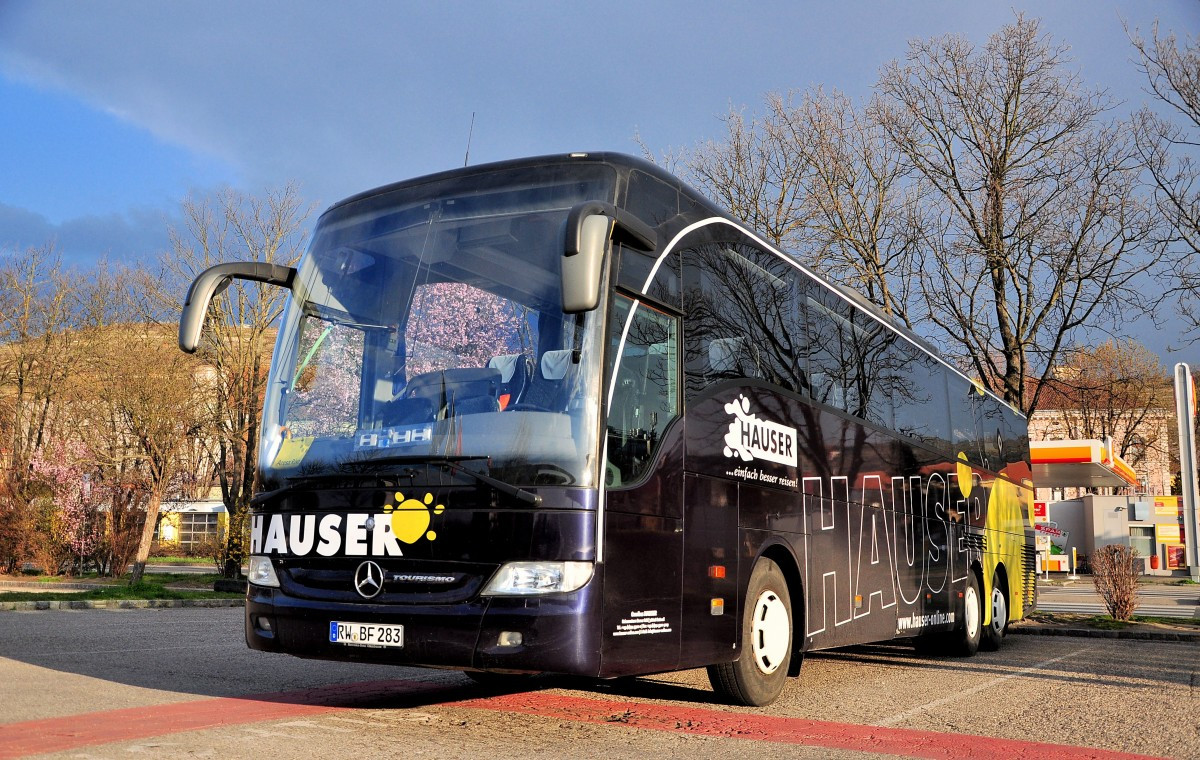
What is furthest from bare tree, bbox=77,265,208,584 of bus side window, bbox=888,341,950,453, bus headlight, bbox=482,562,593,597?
bus headlight, bbox=482,562,593,597

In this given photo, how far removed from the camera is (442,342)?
6.52m

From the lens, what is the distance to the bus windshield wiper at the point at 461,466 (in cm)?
602

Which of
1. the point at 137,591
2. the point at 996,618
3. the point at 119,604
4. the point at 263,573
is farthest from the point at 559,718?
the point at 137,591

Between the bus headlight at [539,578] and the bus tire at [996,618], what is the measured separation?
1012 cm

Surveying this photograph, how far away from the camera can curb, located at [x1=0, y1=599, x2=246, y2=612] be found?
1966 cm

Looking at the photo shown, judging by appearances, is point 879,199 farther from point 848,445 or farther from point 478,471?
point 478,471

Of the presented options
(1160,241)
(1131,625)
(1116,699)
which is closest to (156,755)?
(1116,699)

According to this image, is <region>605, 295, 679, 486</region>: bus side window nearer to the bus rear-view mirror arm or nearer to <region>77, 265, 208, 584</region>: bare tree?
the bus rear-view mirror arm

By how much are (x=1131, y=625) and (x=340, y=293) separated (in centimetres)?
1642

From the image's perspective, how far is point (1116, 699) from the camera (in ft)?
29.2

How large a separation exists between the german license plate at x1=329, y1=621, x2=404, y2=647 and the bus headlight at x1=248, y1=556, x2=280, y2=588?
1.97 feet

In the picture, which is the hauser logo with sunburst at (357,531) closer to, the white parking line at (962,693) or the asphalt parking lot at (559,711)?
the asphalt parking lot at (559,711)

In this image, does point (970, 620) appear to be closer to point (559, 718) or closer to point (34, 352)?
point (559, 718)

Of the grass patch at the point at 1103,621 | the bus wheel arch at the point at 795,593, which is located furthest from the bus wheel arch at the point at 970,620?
the bus wheel arch at the point at 795,593
